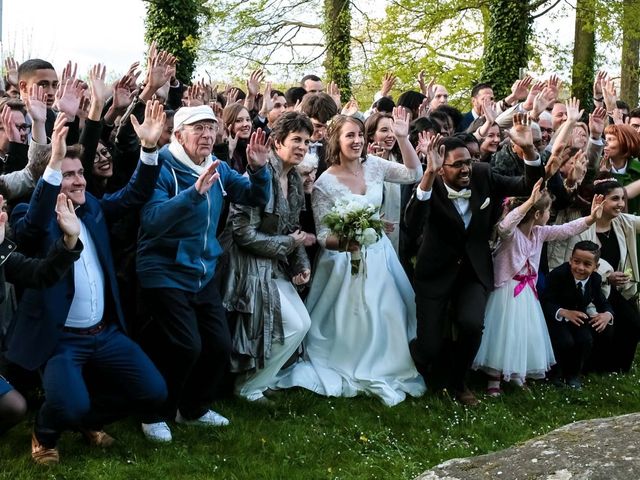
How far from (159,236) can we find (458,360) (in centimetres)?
263

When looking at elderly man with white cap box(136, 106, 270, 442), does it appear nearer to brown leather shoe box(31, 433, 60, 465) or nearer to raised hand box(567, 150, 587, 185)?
brown leather shoe box(31, 433, 60, 465)

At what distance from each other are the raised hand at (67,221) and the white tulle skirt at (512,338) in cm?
360

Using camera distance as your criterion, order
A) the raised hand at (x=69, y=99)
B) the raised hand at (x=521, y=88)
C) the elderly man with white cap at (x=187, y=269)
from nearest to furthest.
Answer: the elderly man with white cap at (x=187, y=269)
the raised hand at (x=69, y=99)
the raised hand at (x=521, y=88)

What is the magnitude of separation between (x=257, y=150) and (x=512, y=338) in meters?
→ 2.67

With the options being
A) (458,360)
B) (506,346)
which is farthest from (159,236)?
(506,346)

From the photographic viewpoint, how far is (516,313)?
686 centimetres

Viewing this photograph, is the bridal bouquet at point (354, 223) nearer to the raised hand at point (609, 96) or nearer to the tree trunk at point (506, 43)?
the raised hand at point (609, 96)

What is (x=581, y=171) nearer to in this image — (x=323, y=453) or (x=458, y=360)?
(x=458, y=360)

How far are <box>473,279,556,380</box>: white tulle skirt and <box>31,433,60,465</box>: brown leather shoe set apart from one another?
345cm

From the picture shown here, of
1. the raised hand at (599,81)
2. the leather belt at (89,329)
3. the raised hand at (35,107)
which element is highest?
the raised hand at (599,81)

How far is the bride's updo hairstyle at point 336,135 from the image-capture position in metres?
6.79

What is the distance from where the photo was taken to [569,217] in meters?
7.78

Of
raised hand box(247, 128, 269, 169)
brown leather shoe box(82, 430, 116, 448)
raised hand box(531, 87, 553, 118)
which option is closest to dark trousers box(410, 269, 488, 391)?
raised hand box(247, 128, 269, 169)

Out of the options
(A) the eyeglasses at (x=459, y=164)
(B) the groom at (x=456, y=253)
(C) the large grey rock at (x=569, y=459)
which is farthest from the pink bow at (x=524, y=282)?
(C) the large grey rock at (x=569, y=459)
